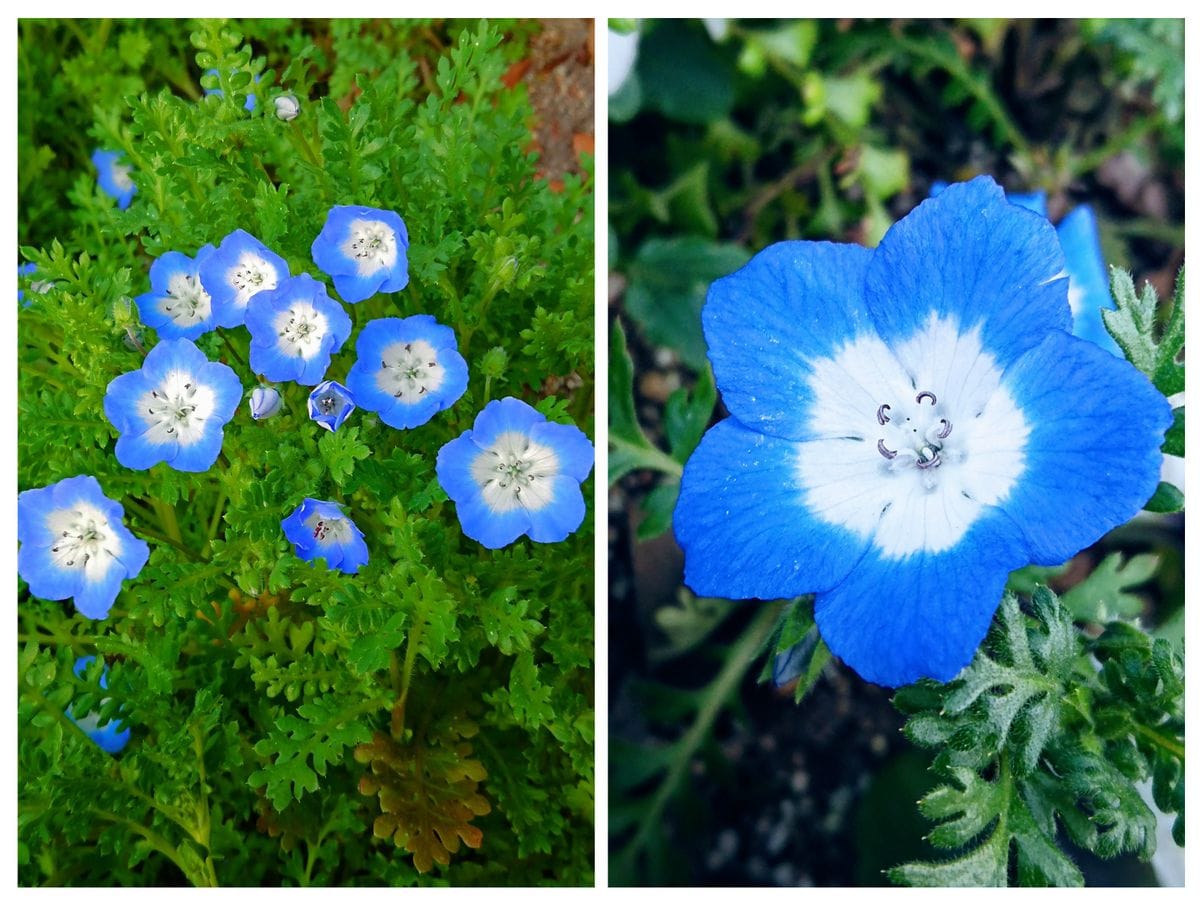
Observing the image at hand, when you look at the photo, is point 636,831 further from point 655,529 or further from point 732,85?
point 732,85

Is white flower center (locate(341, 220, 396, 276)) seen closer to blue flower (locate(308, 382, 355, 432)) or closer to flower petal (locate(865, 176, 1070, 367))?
blue flower (locate(308, 382, 355, 432))

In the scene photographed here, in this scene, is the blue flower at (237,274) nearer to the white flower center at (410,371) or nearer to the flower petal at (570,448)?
the white flower center at (410,371)

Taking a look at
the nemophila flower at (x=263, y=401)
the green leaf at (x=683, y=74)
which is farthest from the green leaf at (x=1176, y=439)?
the nemophila flower at (x=263, y=401)

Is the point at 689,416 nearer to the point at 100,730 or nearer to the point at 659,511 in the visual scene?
the point at 659,511

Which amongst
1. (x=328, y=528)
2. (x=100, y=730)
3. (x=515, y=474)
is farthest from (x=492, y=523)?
(x=100, y=730)

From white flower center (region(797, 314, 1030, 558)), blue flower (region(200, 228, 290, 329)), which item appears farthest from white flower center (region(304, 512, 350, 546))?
white flower center (region(797, 314, 1030, 558))

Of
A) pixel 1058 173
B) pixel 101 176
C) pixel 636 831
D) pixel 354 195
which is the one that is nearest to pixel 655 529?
pixel 636 831
